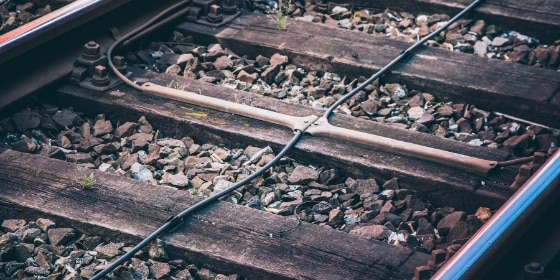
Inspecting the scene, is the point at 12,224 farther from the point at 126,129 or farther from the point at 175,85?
the point at 175,85

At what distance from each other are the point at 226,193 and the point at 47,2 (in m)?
2.41

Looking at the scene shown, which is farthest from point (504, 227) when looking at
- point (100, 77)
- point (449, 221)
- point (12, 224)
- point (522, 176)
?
point (100, 77)

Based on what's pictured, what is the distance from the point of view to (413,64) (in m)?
5.76

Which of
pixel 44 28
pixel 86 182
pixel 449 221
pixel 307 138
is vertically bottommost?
pixel 449 221

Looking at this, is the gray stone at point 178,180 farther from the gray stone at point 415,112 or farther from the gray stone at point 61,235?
the gray stone at point 415,112

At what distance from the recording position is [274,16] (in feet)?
20.9

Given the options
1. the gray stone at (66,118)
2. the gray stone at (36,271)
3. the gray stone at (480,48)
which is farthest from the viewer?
the gray stone at (480,48)

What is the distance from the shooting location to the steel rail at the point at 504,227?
10.8 ft

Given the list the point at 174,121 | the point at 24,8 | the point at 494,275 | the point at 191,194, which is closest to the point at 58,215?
the point at 191,194

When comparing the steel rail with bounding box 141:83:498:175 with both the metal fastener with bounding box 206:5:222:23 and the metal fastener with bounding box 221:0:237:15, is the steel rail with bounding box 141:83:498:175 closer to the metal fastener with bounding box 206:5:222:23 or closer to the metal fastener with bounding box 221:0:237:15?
the metal fastener with bounding box 206:5:222:23

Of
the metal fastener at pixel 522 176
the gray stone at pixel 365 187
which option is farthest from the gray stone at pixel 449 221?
the gray stone at pixel 365 187

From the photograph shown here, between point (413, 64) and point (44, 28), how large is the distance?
2.04 meters

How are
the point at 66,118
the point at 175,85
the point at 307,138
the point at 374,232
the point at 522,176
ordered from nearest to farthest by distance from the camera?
the point at 374,232
the point at 522,176
the point at 307,138
the point at 66,118
the point at 175,85

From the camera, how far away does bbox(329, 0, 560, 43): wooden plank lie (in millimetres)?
6238
